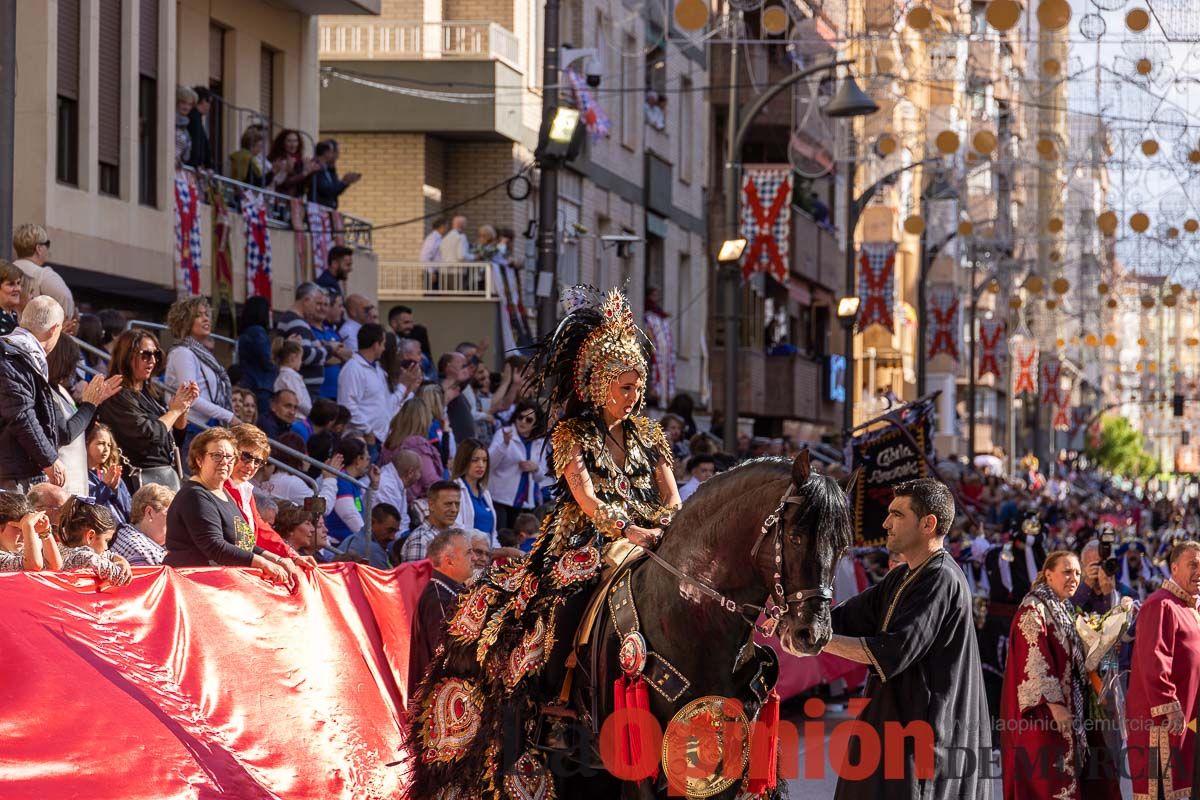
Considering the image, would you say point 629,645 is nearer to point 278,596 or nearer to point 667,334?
point 278,596

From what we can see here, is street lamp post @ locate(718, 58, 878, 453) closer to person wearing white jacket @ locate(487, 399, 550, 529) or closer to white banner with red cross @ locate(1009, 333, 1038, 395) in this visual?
person wearing white jacket @ locate(487, 399, 550, 529)

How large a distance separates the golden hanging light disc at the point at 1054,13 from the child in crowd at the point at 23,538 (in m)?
12.5

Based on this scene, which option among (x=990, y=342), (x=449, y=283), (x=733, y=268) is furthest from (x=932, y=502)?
(x=990, y=342)

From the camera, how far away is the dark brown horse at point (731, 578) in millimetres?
8117

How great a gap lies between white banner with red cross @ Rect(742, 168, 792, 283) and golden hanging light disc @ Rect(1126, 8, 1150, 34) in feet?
27.9

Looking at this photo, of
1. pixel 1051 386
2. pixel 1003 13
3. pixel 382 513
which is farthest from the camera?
pixel 1051 386

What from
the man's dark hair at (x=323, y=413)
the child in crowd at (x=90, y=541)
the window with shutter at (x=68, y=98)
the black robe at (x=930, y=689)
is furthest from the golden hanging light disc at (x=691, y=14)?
the black robe at (x=930, y=689)

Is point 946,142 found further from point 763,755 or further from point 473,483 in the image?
point 763,755

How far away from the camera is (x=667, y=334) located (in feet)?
113

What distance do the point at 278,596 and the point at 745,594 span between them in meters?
3.32

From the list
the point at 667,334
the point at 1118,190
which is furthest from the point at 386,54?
the point at 1118,190

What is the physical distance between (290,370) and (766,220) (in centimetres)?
1340

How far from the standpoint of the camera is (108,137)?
20656 millimetres

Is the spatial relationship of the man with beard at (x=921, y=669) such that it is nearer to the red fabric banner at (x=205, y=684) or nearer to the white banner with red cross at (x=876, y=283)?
the red fabric banner at (x=205, y=684)
